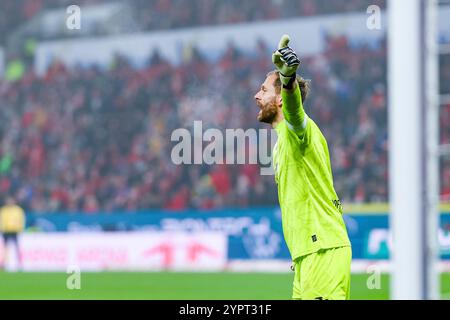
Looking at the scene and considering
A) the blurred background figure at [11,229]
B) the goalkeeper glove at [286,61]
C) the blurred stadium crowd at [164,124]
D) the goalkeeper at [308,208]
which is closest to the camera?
the goalkeeper glove at [286,61]

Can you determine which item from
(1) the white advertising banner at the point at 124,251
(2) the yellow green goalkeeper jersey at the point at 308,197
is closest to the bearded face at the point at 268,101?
(2) the yellow green goalkeeper jersey at the point at 308,197

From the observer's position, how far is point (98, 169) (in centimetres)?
2303

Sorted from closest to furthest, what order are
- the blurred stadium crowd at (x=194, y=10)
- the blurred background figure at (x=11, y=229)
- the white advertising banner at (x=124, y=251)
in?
the white advertising banner at (x=124, y=251), the blurred background figure at (x=11, y=229), the blurred stadium crowd at (x=194, y=10)

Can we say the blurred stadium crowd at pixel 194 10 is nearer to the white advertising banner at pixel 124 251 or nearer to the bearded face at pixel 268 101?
the white advertising banner at pixel 124 251

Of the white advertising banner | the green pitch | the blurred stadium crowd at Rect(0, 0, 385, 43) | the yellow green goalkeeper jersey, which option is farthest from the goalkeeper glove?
the blurred stadium crowd at Rect(0, 0, 385, 43)

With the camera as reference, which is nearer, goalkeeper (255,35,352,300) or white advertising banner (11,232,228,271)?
goalkeeper (255,35,352,300)

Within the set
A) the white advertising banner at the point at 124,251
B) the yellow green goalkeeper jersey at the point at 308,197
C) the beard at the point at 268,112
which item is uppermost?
the beard at the point at 268,112

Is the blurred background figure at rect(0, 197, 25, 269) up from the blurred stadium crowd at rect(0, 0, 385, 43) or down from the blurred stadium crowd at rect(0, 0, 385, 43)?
down

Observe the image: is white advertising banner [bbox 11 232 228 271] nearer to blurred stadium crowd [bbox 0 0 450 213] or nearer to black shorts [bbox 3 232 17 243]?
black shorts [bbox 3 232 17 243]

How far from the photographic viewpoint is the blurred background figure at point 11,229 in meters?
20.5

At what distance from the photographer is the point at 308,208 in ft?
17.8

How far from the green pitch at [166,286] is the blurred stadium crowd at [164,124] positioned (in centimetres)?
372

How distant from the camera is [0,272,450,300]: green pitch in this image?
44.7 ft

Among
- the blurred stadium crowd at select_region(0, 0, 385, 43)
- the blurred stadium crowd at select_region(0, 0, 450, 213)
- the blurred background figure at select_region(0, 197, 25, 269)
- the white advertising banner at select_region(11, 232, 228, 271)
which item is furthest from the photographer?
the blurred stadium crowd at select_region(0, 0, 385, 43)
